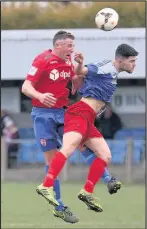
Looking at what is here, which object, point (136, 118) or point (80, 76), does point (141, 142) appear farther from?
point (80, 76)

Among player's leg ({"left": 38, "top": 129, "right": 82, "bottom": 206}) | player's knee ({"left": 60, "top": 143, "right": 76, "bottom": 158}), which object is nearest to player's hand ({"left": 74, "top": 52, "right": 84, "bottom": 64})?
player's leg ({"left": 38, "top": 129, "right": 82, "bottom": 206})

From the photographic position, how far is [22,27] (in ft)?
117

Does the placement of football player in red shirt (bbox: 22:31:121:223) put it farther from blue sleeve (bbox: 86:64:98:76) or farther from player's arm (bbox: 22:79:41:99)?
blue sleeve (bbox: 86:64:98:76)

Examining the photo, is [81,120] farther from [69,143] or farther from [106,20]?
[106,20]

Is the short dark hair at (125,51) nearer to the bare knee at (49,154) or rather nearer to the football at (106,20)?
the football at (106,20)

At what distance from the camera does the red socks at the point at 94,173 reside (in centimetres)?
1587

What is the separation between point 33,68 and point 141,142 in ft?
59.3

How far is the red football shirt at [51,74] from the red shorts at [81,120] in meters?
0.36

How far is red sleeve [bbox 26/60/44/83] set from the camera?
15.7 m

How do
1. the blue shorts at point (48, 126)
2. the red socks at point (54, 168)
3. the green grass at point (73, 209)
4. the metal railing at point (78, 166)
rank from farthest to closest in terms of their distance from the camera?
the metal railing at point (78, 166), the green grass at point (73, 209), the blue shorts at point (48, 126), the red socks at point (54, 168)

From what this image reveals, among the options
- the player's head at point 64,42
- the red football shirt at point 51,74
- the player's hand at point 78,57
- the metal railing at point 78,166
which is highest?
the player's head at point 64,42

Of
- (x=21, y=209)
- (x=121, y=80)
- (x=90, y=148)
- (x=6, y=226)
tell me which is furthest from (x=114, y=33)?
(x=90, y=148)

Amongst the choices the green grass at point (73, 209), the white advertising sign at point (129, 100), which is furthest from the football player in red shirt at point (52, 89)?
the white advertising sign at point (129, 100)

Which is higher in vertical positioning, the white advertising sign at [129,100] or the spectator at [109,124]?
the white advertising sign at [129,100]
